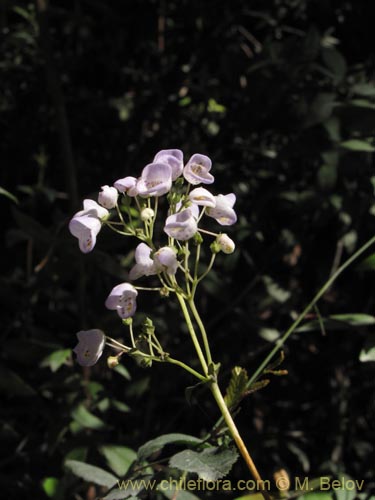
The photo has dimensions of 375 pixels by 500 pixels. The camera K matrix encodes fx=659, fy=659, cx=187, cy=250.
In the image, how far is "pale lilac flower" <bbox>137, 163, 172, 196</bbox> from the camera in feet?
2.17

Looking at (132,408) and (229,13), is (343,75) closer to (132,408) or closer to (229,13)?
(229,13)

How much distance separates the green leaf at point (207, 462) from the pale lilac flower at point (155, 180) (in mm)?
261

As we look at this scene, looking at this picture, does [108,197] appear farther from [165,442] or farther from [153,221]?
[165,442]

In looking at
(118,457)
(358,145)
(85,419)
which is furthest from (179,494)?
(358,145)

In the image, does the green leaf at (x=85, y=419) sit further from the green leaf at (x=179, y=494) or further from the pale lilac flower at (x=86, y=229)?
the pale lilac flower at (x=86, y=229)

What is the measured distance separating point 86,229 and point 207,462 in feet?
0.86

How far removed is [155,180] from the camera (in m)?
0.67

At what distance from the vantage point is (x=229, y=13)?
1715 mm

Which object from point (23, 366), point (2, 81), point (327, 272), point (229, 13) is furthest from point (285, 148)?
point (2, 81)

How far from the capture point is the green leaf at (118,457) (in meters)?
1.01

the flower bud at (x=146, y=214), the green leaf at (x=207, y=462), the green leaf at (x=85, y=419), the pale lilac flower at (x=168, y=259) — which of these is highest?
the flower bud at (x=146, y=214)

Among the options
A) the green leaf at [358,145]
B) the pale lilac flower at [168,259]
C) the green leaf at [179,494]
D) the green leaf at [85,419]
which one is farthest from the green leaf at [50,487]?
the green leaf at [358,145]

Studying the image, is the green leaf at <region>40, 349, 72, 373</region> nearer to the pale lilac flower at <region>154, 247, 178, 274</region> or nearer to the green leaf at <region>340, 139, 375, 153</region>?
the pale lilac flower at <region>154, 247, 178, 274</region>

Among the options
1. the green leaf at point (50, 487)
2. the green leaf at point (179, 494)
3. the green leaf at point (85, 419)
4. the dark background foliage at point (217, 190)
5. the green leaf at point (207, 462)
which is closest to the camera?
the green leaf at point (207, 462)
